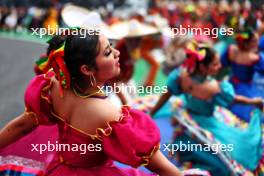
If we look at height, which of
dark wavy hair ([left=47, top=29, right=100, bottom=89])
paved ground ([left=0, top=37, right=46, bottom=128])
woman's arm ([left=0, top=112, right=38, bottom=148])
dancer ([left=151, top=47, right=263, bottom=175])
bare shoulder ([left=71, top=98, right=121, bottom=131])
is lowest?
paved ground ([left=0, top=37, right=46, bottom=128])

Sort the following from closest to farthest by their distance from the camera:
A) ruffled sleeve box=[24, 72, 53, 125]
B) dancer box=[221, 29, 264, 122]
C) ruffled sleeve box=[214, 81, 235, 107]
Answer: ruffled sleeve box=[24, 72, 53, 125] → ruffled sleeve box=[214, 81, 235, 107] → dancer box=[221, 29, 264, 122]

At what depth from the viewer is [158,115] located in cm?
441

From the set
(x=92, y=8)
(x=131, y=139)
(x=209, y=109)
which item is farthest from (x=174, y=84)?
(x=92, y=8)

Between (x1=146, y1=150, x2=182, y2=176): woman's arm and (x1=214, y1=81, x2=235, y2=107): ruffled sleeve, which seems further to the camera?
(x1=214, y1=81, x2=235, y2=107): ruffled sleeve

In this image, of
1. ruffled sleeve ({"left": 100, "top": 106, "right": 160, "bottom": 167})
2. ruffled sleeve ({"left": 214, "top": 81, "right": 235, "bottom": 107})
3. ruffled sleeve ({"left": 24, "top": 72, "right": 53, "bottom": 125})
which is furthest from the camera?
ruffled sleeve ({"left": 214, "top": 81, "right": 235, "bottom": 107})


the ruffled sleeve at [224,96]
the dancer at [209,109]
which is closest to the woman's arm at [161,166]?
the dancer at [209,109]

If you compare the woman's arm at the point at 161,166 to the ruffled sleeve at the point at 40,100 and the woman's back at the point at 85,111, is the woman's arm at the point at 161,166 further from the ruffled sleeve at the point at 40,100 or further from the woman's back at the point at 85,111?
the ruffled sleeve at the point at 40,100

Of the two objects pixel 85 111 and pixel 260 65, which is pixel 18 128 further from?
pixel 260 65

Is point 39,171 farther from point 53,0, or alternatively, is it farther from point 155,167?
point 53,0

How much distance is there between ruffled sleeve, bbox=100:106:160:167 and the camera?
178cm

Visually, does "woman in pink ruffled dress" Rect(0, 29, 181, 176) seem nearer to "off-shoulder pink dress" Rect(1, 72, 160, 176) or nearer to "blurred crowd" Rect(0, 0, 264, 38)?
"off-shoulder pink dress" Rect(1, 72, 160, 176)

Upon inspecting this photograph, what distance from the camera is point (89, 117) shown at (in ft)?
6.18

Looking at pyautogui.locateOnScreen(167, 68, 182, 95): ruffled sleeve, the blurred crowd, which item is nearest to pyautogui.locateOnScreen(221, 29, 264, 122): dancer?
pyautogui.locateOnScreen(167, 68, 182, 95): ruffled sleeve

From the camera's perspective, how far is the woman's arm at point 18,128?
6.89 ft
